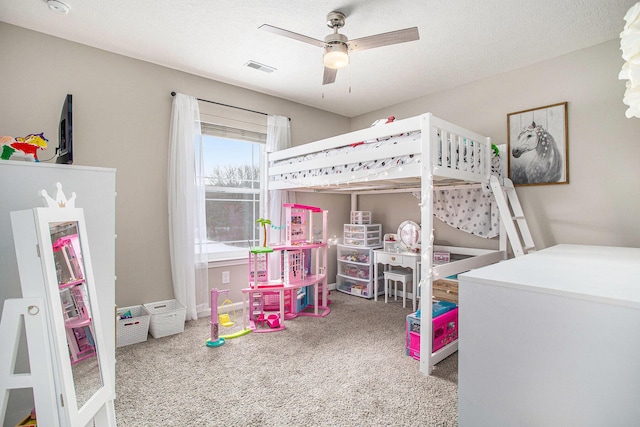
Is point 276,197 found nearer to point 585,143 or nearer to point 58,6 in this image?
point 58,6

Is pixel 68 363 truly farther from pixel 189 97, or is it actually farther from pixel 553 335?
pixel 189 97

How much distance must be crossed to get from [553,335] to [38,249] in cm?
175

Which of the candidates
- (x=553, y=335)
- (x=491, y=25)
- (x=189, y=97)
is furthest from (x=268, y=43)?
(x=553, y=335)

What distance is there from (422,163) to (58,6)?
2631 mm

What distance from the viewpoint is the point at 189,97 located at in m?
3.02

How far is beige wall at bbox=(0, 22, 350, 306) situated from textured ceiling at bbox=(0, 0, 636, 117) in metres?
0.12

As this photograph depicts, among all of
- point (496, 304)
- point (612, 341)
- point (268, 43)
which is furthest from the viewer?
point (268, 43)

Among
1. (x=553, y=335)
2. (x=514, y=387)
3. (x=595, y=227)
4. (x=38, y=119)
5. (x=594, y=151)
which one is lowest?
(x=514, y=387)

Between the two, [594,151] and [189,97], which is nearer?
[594,151]

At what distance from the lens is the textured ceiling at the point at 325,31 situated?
6.68 ft

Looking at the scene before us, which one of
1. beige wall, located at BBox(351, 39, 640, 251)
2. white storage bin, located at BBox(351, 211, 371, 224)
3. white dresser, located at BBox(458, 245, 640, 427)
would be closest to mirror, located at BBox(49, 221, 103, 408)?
white dresser, located at BBox(458, 245, 640, 427)

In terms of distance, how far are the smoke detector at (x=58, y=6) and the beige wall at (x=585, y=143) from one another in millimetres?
3534

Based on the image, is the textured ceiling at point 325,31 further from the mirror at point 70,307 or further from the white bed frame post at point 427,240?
the mirror at point 70,307

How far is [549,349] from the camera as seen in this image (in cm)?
100
